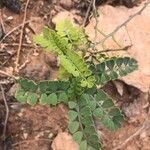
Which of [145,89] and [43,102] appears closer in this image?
[43,102]

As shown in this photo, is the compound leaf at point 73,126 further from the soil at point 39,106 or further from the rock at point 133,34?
the rock at point 133,34

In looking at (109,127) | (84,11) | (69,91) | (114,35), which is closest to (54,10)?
(84,11)

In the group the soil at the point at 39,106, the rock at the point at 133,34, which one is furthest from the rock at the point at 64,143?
the rock at the point at 133,34

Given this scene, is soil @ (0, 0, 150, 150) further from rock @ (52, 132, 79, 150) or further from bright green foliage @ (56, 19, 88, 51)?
bright green foliage @ (56, 19, 88, 51)

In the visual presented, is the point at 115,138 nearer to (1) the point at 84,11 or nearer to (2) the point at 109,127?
(2) the point at 109,127

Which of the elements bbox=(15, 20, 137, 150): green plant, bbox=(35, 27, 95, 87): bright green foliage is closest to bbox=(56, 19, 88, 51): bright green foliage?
bbox=(15, 20, 137, 150): green plant

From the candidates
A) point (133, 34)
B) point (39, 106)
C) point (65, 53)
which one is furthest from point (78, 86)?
point (133, 34)
